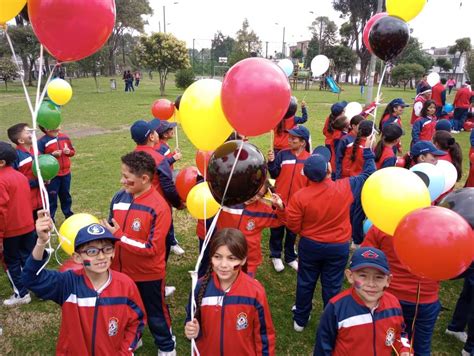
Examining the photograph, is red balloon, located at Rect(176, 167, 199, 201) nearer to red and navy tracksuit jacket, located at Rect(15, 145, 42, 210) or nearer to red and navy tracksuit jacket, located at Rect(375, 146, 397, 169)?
red and navy tracksuit jacket, located at Rect(15, 145, 42, 210)

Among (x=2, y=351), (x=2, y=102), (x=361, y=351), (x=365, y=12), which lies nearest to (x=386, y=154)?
(x=361, y=351)

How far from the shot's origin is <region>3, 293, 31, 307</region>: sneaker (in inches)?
156

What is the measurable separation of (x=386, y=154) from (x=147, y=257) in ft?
10.6

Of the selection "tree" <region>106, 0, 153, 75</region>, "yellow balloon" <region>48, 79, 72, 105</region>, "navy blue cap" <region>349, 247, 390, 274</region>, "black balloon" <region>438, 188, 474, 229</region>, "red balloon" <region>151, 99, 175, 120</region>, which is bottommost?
"navy blue cap" <region>349, 247, 390, 274</region>

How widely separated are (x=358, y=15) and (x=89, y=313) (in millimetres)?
41447

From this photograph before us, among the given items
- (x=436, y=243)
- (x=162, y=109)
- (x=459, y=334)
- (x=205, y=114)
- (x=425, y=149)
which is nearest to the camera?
(x=436, y=243)

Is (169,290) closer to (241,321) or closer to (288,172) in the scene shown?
(288,172)

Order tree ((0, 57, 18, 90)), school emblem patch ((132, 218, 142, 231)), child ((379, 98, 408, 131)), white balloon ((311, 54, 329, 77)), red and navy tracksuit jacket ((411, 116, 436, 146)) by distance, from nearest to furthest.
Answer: school emblem patch ((132, 218, 142, 231)) → child ((379, 98, 408, 131)) → red and navy tracksuit jacket ((411, 116, 436, 146)) → white balloon ((311, 54, 329, 77)) → tree ((0, 57, 18, 90))

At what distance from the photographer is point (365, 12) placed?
36656mm

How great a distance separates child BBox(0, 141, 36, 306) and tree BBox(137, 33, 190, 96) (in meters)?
19.8

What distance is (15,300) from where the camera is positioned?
13.0 ft

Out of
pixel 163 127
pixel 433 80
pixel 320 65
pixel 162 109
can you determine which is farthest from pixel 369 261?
pixel 433 80

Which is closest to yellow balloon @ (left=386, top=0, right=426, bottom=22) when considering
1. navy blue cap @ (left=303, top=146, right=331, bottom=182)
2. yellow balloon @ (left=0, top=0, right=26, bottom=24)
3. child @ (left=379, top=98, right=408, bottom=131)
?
navy blue cap @ (left=303, top=146, right=331, bottom=182)

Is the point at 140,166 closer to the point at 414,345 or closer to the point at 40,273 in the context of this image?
the point at 40,273
